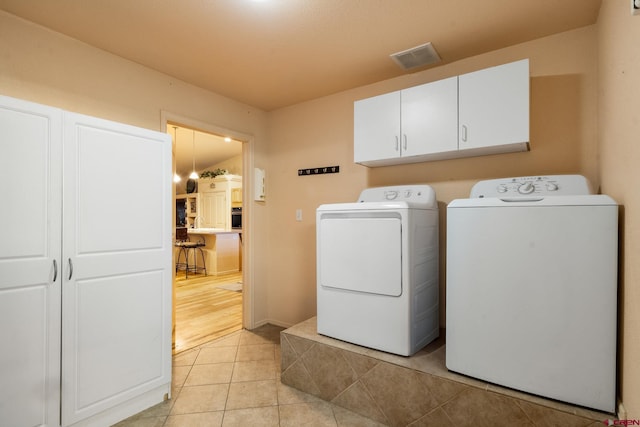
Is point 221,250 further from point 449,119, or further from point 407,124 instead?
point 449,119

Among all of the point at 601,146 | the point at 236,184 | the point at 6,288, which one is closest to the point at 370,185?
the point at 601,146

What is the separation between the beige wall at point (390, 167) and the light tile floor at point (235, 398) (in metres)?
0.85

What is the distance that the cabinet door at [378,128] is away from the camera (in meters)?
2.39

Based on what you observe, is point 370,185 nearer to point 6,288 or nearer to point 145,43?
point 145,43

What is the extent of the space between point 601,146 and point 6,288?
3.17 metres

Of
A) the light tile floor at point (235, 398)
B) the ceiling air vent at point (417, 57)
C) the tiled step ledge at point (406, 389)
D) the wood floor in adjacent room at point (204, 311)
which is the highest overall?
the ceiling air vent at point (417, 57)

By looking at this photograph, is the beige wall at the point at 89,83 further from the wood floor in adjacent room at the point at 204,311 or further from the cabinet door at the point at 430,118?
the wood floor in adjacent room at the point at 204,311

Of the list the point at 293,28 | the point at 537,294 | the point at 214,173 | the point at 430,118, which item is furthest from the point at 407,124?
the point at 214,173

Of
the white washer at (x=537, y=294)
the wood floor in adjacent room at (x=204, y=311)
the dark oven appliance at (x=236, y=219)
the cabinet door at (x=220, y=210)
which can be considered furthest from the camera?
the cabinet door at (x=220, y=210)

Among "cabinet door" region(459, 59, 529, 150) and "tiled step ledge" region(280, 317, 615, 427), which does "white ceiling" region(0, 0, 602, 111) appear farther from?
"tiled step ledge" region(280, 317, 615, 427)

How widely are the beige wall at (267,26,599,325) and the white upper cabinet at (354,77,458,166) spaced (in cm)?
33

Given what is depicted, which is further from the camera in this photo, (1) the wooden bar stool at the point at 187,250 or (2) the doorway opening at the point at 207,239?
(1) the wooden bar stool at the point at 187,250

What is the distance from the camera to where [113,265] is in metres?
1.85

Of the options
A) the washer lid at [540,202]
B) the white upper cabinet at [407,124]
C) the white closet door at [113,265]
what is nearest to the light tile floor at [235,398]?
the white closet door at [113,265]
